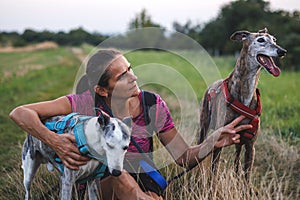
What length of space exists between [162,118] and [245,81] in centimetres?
86

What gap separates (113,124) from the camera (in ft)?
8.57

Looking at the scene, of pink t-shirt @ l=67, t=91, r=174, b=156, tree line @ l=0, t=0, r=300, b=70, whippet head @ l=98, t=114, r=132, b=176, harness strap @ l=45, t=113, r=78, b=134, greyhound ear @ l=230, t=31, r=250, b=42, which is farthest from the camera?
tree line @ l=0, t=0, r=300, b=70

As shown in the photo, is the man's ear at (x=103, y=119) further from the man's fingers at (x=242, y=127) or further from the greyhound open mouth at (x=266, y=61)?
the greyhound open mouth at (x=266, y=61)

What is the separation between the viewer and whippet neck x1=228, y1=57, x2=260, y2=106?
365 centimetres

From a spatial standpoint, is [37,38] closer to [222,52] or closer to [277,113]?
[222,52]

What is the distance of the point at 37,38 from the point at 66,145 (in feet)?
290

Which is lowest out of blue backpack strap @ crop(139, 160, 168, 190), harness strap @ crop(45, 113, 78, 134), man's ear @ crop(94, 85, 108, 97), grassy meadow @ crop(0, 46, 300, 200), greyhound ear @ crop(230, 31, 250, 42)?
grassy meadow @ crop(0, 46, 300, 200)

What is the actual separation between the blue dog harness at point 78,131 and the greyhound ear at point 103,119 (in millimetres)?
301

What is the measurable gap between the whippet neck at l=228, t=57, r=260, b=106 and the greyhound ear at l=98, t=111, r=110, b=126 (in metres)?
1.59

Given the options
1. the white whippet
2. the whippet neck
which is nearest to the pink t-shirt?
the white whippet

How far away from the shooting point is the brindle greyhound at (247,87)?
3.52 m

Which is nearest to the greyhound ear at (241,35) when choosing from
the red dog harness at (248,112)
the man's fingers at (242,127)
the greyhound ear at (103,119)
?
the red dog harness at (248,112)

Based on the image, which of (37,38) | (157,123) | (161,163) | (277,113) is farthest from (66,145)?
(37,38)

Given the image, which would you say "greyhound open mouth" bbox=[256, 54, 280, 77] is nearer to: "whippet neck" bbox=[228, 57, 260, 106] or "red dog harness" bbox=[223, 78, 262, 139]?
"whippet neck" bbox=[228, 57, 260, 106]
